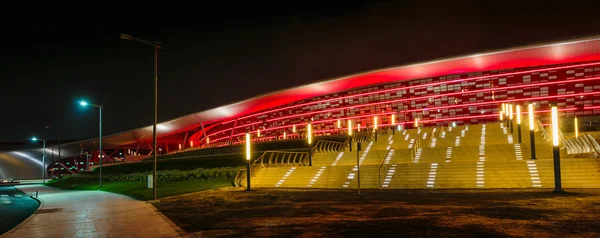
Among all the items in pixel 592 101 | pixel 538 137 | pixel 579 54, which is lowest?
pixel 538 137

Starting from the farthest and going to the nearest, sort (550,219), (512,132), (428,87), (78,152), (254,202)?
(78,152), (428,87), (512,132), (254,202), (550,219)

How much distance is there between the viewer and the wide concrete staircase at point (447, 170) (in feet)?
53.9

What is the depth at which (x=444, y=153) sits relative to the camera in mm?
22688

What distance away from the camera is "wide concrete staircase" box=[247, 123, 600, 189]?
16.4 metres

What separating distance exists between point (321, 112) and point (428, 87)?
1716 cm

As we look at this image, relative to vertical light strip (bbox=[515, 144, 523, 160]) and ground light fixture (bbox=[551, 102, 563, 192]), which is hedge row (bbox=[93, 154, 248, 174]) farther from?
ground light fixture (bbox=[551, 102, 563, 192])

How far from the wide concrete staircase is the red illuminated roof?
28.7m

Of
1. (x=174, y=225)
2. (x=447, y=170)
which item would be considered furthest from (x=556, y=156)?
(x=174, y=225)

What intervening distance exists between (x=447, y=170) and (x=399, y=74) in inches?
1818

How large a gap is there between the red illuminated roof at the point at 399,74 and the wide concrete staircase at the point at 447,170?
28.7 meters

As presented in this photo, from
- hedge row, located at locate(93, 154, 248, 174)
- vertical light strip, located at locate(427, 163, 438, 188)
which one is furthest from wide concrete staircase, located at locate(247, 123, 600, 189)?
hedge row, located at locate(93, 154, 248, 174)

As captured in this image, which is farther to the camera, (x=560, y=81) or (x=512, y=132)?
(x=560, y=81)

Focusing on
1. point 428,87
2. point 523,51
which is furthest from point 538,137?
point 428,87

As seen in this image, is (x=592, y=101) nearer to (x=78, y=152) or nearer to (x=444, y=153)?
(x=444, y=153)
